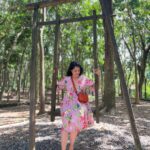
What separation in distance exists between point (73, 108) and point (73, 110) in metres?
0.04

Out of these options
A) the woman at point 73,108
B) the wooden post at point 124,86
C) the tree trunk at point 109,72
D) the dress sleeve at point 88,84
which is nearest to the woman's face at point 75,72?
the woman at point 73,108

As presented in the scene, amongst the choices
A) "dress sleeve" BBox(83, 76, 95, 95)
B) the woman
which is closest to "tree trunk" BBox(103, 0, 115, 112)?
"dress sleeve" BBox(83, 76, 95, 95)

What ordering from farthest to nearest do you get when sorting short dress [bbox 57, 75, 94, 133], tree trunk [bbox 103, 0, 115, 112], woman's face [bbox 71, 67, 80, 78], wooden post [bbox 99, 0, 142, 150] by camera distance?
tree trunk [bbox 103, 0, 115, 112] < woman's face [bbox 71, 67, 80, 78] < short dress [bbox 57, 75, 94, 133] < wooden post [bbox 99, 0, 142, 150]

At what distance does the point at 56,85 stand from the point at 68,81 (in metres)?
0.36

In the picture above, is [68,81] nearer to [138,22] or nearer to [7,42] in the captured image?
[138,22]

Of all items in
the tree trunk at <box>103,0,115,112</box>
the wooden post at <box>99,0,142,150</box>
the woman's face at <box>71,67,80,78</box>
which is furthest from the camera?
the tree trunk at <box>103,0,115,112</box>

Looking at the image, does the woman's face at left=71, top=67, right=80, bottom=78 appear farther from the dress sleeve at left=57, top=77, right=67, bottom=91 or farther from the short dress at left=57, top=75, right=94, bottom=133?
the dress sleeve at left=57, top=77, right=67, bottom=91

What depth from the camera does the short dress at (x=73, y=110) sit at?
5227 millimetres

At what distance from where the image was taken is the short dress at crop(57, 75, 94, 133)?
17.1 ft

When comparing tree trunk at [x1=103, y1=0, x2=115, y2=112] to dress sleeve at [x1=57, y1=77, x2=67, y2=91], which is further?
tree trunk at [x1=103, y1=0, x2=115, y2=112]

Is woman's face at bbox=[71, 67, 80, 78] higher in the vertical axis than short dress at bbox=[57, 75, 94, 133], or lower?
higher

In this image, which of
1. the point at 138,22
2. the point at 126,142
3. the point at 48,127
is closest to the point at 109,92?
the point at 48,127

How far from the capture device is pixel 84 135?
704cm

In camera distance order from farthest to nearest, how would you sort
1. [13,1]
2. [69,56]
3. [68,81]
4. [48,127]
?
[69,56], [13,1], [48,127], [68,81]
